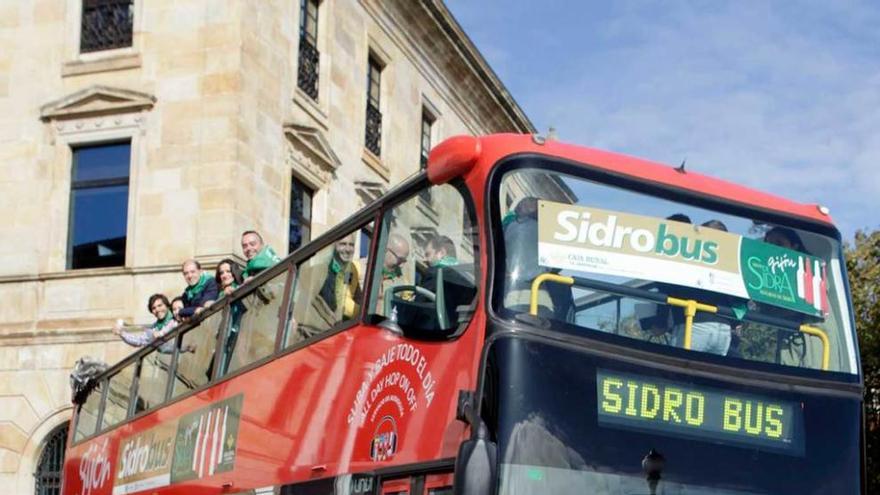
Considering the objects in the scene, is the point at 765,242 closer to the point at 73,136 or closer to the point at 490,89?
the point at 73,136

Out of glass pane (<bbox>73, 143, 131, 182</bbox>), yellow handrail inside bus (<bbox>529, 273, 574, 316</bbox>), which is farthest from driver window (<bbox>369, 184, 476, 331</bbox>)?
glass pane (<bbox>73, 143, 131, 182</bbox>)

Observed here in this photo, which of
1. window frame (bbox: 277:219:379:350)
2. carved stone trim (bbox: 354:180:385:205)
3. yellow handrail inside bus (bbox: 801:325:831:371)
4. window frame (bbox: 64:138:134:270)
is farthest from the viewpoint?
carved stone trim (bbox: 354:180:385:205)

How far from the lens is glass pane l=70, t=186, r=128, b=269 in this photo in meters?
23.1

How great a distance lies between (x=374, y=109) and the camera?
29016mm

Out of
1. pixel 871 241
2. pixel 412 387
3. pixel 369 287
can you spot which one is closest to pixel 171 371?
pixel 369 287

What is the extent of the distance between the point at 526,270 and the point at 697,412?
115cm

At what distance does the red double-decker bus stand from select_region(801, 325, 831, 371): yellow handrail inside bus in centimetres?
2

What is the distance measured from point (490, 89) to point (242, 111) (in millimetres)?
14278

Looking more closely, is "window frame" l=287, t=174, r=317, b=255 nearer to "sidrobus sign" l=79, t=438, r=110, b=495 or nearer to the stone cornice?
the stone cornice

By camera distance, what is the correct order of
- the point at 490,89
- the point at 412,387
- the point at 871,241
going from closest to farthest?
the point at 412,387 → the point at 871,241 → the point at 490,89

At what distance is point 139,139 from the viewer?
23.2m

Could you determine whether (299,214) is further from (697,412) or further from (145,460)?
(697,412)

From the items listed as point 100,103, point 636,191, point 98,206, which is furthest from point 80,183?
point 636,191

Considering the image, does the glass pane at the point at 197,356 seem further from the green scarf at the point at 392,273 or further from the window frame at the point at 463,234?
the green scarf at the point at 392,273
